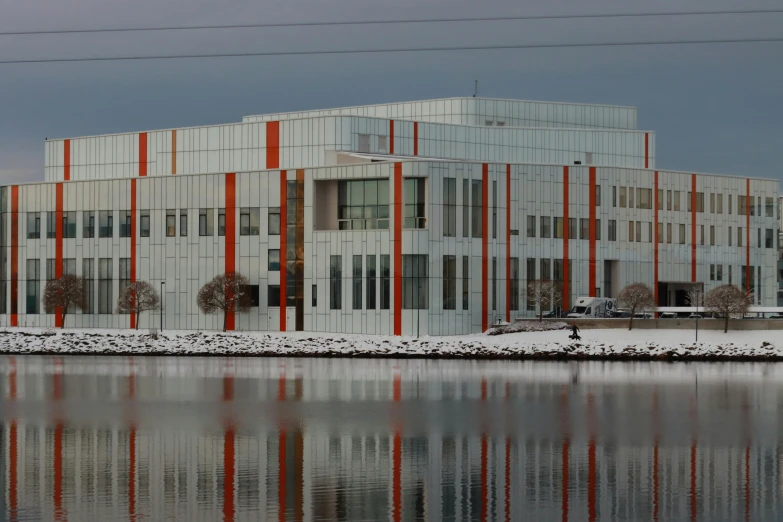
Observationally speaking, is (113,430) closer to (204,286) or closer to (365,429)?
(365,429)

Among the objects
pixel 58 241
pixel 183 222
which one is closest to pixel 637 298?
pixel 183 222

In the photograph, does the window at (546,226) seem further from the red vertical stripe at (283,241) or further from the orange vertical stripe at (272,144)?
the orange vertical stripe at (272,144)

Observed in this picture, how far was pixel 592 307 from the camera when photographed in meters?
80.6

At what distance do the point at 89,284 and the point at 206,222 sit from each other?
35.3 feet

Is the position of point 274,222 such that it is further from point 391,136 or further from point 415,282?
point 391,136

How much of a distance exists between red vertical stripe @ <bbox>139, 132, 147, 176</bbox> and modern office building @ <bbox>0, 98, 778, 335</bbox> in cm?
14

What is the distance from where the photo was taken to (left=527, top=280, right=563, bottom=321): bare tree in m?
80.4

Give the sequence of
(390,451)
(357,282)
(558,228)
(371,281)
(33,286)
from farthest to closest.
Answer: (33,286) < (558,228) < (357,282) < (371,281) < (390,451)

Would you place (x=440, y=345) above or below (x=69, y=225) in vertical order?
below

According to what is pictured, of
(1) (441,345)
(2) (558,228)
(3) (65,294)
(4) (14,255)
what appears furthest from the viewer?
(4) (14,255)

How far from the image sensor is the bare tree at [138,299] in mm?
84188

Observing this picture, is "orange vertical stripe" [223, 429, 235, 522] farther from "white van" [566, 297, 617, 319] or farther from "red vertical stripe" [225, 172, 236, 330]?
"red vertical stripe" [225, 172, 236, 330]

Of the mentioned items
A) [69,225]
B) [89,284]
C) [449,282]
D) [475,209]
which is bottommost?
[89,284]

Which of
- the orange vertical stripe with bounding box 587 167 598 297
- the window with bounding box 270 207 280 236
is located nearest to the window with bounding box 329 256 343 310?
the window with bounding box 270 207 280 236
